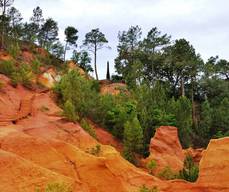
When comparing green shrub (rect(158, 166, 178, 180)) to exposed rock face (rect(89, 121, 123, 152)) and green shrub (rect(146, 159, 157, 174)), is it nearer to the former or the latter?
green shrub (rect(146, 159, 157, 174))

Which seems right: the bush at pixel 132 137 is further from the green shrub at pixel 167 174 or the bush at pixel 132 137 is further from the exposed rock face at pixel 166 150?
the green shrub at pixel 167 174

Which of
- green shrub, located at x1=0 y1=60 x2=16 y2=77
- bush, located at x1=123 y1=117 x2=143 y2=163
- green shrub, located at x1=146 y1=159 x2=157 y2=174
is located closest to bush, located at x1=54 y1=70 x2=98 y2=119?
bush, located at x1=123 y1=117 x2=143 y2=163

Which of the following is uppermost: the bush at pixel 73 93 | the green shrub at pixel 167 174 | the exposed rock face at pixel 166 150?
the bush at pixel 73 93

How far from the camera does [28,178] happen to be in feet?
59.6

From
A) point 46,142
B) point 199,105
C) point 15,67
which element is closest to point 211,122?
point 199,105

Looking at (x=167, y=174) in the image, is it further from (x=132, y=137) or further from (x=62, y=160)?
(x=62, y=160)

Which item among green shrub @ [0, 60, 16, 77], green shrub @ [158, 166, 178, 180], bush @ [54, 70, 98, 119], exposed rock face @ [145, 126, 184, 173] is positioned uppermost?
green shrub @ [0, 60, 16, 77]

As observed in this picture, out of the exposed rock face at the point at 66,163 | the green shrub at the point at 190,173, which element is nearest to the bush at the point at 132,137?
the green shrub at the point at 190,173

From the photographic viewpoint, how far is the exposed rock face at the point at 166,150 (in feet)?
102

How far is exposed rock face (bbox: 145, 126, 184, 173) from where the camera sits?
31.1m

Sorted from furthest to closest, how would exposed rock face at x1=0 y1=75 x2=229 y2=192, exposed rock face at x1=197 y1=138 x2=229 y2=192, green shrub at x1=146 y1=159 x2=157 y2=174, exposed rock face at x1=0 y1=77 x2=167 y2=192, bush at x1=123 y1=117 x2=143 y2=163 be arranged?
bush at x1=123 y1=117 x2=143 y2=163, green shrub at x1=146 y1=159 x2=157 y2=174, exposed rock face at x1=197 y1=138 x2=229 y2=192, exposed rock face at x1=0 y1=75 x2=229 y2=192, exposed rock face at x1=0 y1=77 x2=167 y2=192

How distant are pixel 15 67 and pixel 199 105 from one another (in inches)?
975

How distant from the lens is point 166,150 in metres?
33.0

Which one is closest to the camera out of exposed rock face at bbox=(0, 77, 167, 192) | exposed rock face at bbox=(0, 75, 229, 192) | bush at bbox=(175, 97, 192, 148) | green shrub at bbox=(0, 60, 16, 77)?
exposed rock face at bbox=(0, 77, 167, 192)
